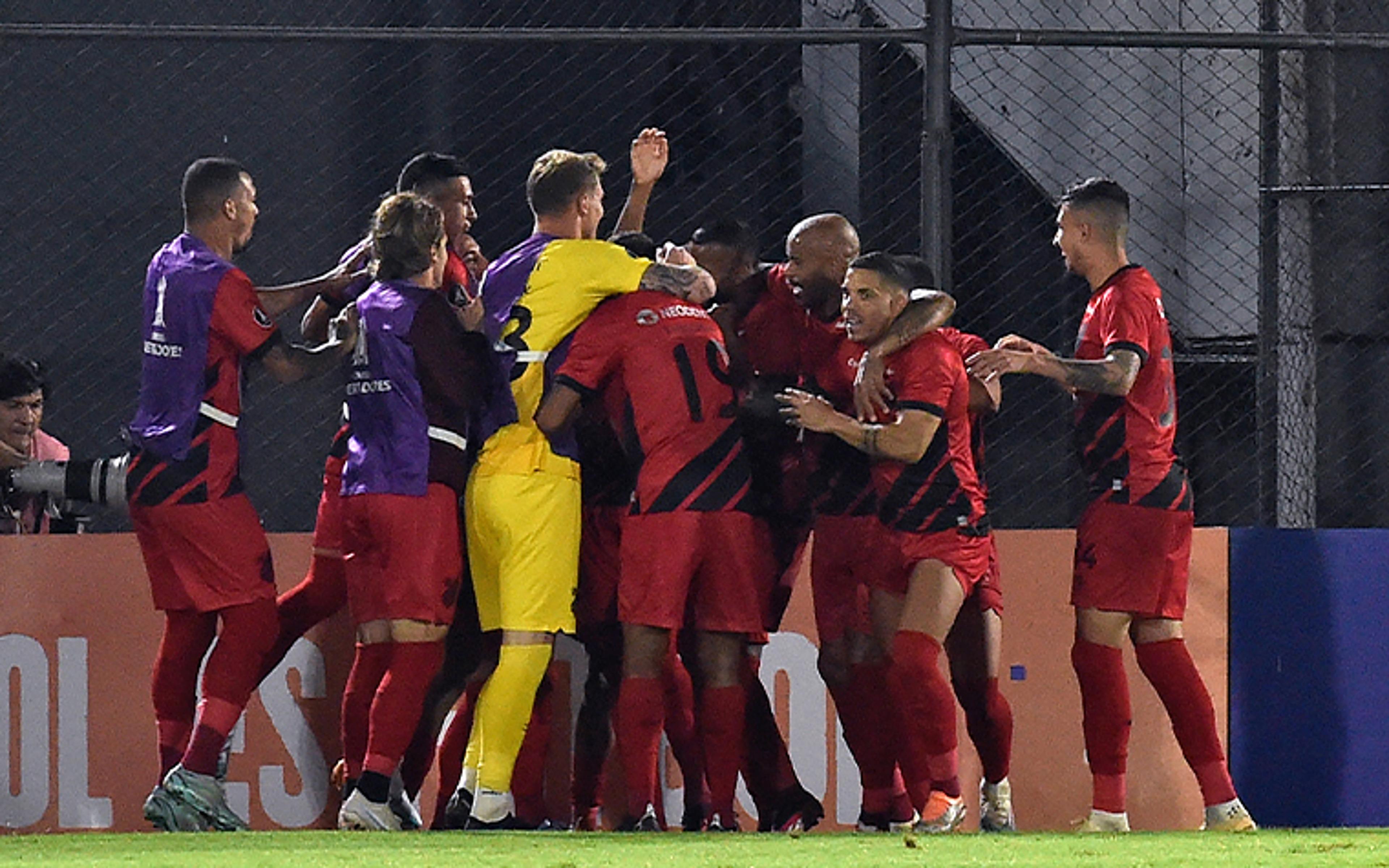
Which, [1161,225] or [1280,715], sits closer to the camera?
[1280,715]

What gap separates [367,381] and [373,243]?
41cm

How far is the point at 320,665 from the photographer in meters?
6.91

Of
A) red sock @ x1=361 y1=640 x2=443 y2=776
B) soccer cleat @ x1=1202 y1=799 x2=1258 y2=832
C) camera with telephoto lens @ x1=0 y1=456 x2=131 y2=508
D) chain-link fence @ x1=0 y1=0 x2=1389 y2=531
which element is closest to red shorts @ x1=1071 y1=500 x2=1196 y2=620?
soccer cleat @ x1=1202 y1=799 x2=1258 y2=832

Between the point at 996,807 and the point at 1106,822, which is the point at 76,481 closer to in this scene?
the point at 996,807

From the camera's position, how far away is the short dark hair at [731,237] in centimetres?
674

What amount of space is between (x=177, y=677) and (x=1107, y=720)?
2.65 meters

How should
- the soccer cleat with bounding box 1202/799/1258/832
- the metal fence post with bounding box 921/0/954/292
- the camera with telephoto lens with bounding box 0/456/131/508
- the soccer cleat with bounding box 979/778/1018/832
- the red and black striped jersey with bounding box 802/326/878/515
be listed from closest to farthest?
the soccer cleat with bounding box 1202/799/1258/832 → the red and black striped jersey with bounding box 802/326/878/515 → the soccer cleat with bounding box 979/778/1018/832 → the camera with telephoto lens with bounding box 0/456/131/508 → the metal fence post with bounding box 921/0/954/292

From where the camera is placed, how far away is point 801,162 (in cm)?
826

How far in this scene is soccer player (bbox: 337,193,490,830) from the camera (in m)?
6.03

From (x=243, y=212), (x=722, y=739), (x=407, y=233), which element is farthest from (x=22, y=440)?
(x=722, y=739)

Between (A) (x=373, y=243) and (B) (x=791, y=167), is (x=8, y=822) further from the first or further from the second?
(B) (x=791, y=167)

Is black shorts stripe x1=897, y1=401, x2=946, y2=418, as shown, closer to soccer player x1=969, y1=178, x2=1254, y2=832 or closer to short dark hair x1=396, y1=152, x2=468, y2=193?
soccer player x1=969, y1=178, x2=1254, y2=832

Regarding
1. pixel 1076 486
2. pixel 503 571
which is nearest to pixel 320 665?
pixel 503 571

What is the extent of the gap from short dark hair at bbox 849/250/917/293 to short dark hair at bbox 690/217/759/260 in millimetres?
647
